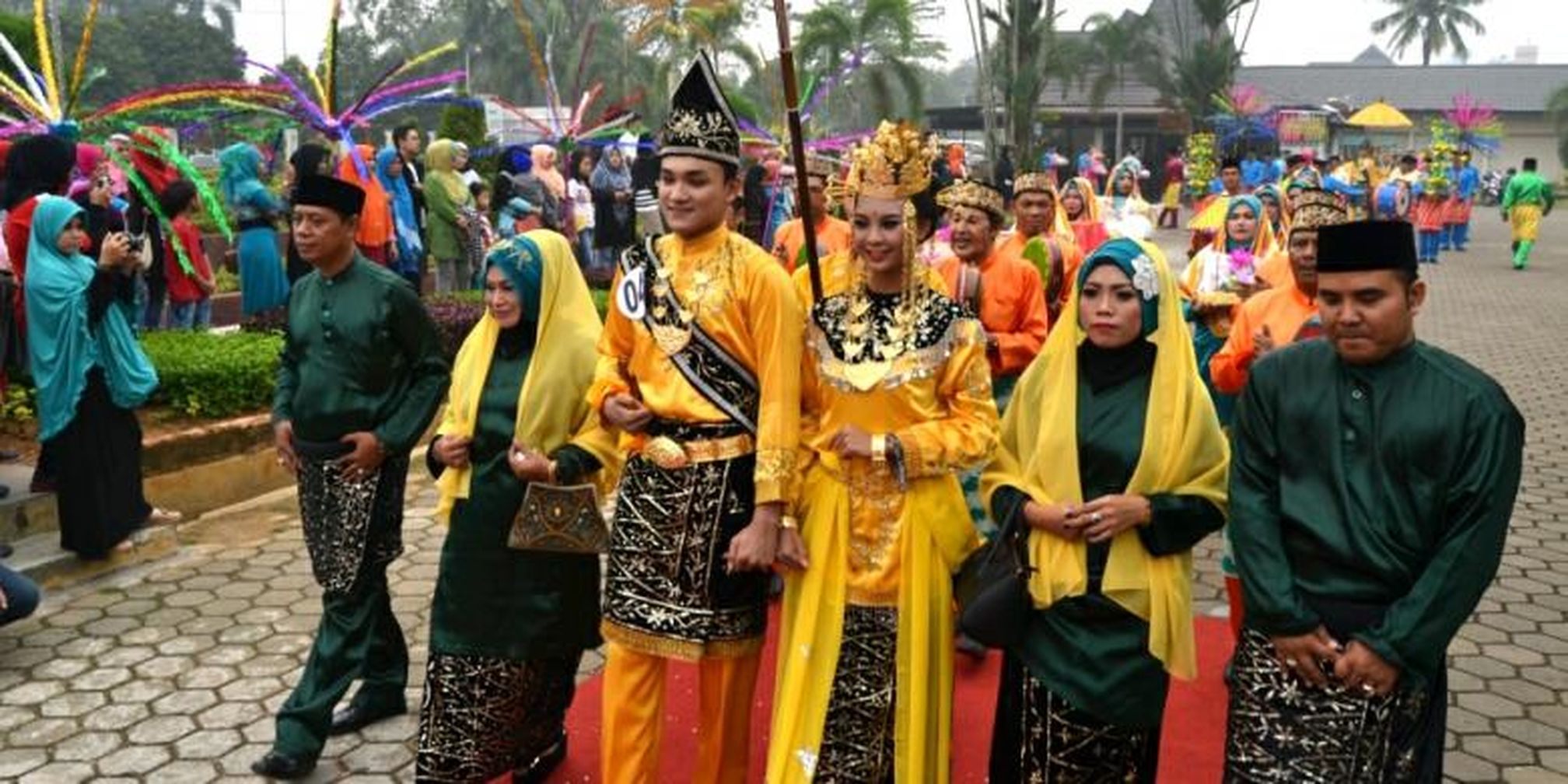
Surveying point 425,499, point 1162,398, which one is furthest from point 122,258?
point 1162,398

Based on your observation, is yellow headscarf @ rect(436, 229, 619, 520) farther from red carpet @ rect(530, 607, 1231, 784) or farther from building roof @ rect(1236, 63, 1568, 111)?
building roof @ rect(1236, 63, 1568, 111)

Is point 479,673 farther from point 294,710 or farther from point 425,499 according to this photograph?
point 425,499

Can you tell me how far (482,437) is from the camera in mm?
3686

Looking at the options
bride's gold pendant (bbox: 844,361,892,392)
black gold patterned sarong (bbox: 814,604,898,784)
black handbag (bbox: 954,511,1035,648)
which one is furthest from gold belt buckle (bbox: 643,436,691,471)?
black handbag (bbox: 954,511,1035,648)

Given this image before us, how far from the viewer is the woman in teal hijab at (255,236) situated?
10.1m

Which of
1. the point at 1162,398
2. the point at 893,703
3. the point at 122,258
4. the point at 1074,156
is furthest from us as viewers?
the point at 1074,156

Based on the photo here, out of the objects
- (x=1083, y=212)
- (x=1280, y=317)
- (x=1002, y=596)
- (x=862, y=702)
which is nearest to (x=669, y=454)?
(x=862, y=702)

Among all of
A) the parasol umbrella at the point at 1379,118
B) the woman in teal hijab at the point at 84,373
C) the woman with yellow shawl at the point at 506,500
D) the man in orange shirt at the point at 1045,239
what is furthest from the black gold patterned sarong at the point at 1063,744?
the parasol umbrella at the point at 1379,118

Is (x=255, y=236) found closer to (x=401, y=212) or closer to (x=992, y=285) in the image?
(x=401, y=212)

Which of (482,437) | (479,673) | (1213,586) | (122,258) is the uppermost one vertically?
(122,258)

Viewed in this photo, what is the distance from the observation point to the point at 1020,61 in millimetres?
25016

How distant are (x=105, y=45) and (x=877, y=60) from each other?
22740 mm

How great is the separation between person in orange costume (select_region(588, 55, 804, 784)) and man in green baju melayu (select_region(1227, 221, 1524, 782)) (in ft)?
3.93

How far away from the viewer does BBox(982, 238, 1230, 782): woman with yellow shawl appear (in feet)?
9.65
